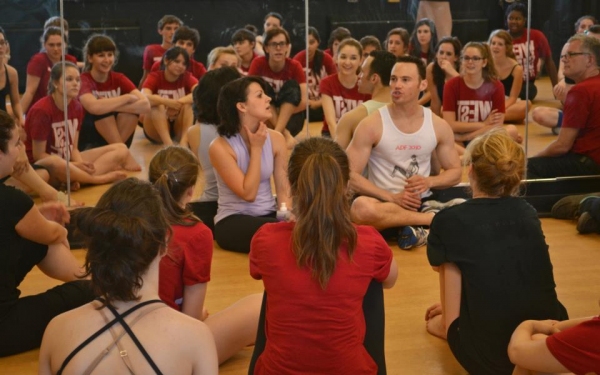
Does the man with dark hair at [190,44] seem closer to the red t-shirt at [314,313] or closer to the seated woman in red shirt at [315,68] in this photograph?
the seated woman in red shirt at [315,68]

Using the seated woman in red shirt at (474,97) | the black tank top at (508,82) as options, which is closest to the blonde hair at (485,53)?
the seated woman in red shirt at (474,97)

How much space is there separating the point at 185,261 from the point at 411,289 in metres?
1.38

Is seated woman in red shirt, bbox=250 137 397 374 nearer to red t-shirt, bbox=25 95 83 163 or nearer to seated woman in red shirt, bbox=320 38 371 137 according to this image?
red t-shirt, bbox=25 95 83 163

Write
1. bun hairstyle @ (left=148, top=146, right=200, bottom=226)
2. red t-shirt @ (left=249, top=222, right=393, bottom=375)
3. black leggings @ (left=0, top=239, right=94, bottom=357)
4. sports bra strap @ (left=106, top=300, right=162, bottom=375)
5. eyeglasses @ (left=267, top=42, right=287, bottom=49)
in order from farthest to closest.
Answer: eyeglasses @ (left=267, top=42, right=287, bottom=49), black leggings @ (left=0, top=239, right=94, bottom=357), bun hairstyle @ (left=148, top=146, right=200, bottom=226), red t-shirt @ (left=249, top=222, right=393, bottom=375), sports bra strap @ (left=106, top=300, right=162, bottom=375)

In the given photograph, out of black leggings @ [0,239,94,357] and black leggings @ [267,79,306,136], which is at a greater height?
black leggings @ [267,79,306,136]

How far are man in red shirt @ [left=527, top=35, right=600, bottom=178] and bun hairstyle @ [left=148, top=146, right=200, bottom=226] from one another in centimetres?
272

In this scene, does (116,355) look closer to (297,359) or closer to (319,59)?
(297,359)

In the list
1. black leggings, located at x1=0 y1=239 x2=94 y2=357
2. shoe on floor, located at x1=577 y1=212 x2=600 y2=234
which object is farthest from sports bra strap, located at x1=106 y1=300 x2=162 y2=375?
shoe on floor, located at x1=577 y1=212 x2=600 y2=234

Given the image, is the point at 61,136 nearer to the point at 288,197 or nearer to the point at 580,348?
the point at 288,197

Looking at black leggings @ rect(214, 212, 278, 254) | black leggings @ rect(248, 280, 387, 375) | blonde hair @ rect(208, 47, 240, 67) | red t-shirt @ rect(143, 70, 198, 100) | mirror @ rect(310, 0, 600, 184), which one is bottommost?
black leggings @ rect(214, 212, 278, 254)

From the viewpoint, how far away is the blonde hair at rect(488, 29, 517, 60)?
17.4ft

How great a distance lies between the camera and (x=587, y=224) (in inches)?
184

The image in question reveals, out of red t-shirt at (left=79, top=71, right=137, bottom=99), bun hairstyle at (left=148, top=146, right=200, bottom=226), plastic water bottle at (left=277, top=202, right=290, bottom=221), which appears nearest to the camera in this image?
bun hairstyle at (left=148, top=146, right=200, bottom=226)

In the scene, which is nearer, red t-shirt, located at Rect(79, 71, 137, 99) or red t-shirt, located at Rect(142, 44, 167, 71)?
red t-shirt, located at Rect(79, 71, 137, 99)
